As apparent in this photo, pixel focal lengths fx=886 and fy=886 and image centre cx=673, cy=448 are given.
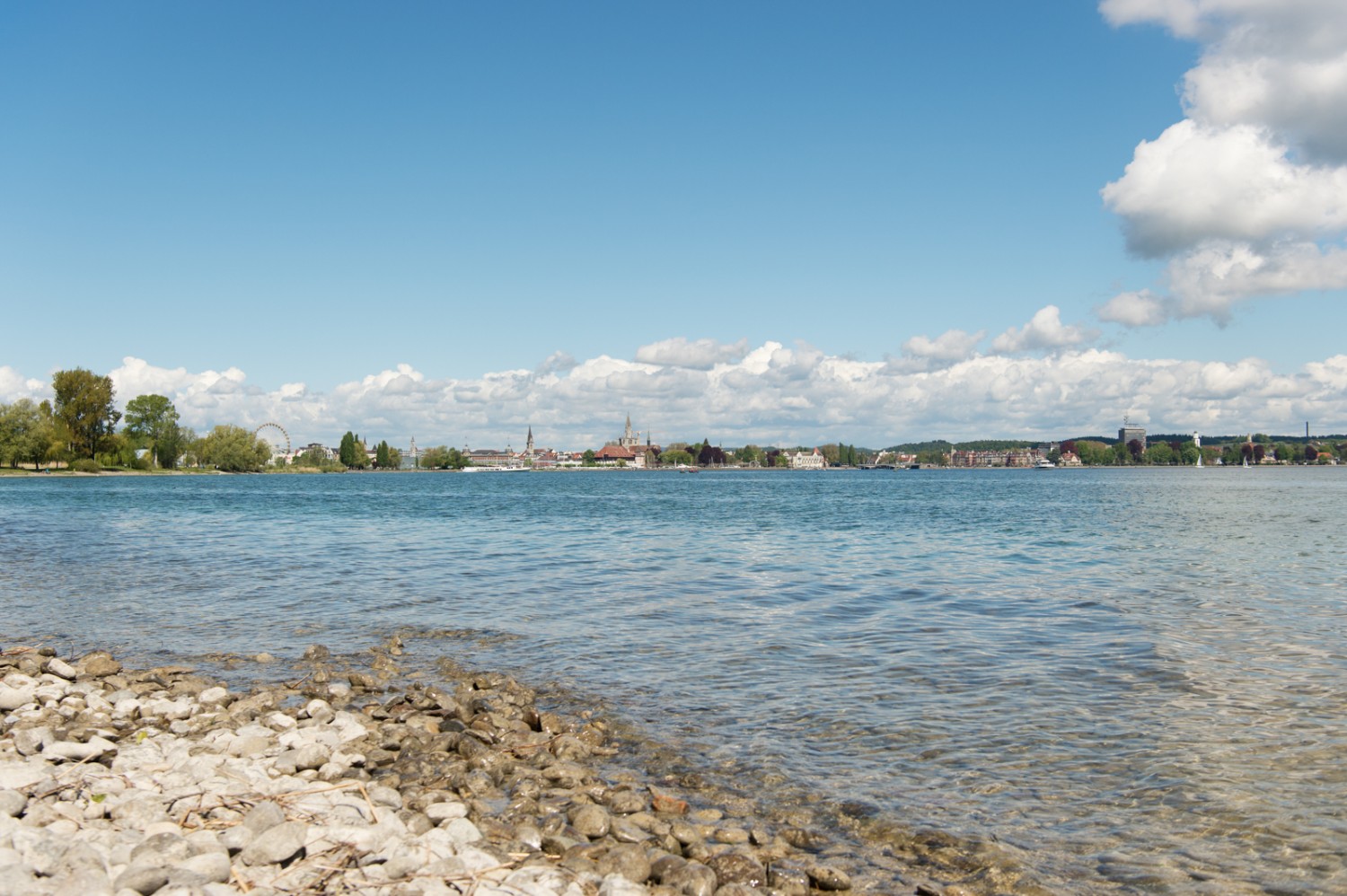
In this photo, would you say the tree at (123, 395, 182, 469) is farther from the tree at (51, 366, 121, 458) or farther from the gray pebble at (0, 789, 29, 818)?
the gray pebble at (0, 789, 29, 818)

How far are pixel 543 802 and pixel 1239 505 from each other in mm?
82122

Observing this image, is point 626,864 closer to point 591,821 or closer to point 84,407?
point 591,821

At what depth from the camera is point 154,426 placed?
18175cm

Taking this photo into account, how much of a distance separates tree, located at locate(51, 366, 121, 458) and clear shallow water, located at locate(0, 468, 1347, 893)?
12427 centimetres

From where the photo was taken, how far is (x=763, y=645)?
1777 cm

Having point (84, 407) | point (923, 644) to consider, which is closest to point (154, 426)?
point (84, 407)

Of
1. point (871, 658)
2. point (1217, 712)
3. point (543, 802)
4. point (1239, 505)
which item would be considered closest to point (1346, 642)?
point (1217, 712)

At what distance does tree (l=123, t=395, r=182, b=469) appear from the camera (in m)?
179

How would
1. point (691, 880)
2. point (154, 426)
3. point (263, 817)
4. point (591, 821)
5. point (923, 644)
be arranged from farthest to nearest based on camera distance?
point (154, 426) → point (923, 644) → point (591, 821) → point (263, 817) → point (691, 880)

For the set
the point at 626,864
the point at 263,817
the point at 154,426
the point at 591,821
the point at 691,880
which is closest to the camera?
the point at 691,880

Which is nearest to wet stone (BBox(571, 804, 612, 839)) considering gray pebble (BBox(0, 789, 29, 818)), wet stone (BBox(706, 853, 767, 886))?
wet stone (BBox(706, 853, 767, 886))

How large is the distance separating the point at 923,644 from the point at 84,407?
565 ft

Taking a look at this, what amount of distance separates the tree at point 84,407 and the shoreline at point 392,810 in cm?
16546

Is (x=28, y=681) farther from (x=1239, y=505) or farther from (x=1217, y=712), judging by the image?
(x=1239, y=505)
